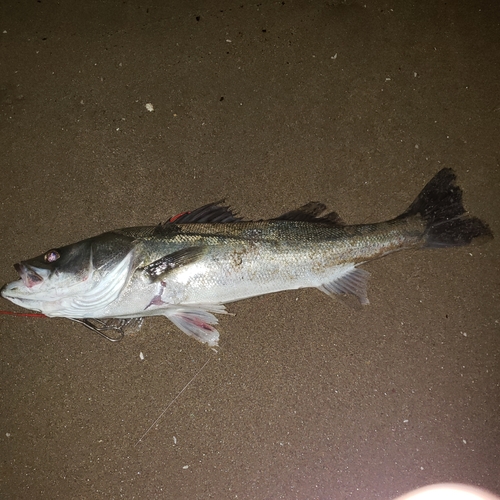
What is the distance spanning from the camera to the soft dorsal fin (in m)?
3.04

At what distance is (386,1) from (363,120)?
120cm

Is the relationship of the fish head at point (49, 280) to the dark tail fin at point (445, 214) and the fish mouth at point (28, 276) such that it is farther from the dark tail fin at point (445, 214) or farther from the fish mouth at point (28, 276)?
the dark tail fin at point (445, 214)

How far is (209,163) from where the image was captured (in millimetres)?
3453

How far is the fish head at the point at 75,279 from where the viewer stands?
107 inches

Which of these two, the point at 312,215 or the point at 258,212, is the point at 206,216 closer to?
the point at 258,212

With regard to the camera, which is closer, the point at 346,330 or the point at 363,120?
the point at 346,330

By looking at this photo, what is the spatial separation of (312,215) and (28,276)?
7.00ft

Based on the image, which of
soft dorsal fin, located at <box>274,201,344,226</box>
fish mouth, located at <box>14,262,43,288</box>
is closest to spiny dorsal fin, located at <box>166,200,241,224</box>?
soft dorsal fin, located at <box>274,201,344,226</box>

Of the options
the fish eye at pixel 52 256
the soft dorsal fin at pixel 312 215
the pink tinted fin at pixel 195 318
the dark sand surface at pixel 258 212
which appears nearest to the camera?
the fish eye at pixel 52 256

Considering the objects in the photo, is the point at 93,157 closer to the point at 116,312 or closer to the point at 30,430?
the point at 116,312

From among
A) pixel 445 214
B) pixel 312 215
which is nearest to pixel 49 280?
pixel 312 215

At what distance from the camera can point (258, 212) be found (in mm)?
3377

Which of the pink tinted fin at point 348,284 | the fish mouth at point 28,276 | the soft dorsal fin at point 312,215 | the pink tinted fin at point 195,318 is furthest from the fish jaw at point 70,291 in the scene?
the pink tinted fin at point 348,284

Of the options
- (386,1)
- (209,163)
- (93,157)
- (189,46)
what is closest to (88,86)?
(93,157)
